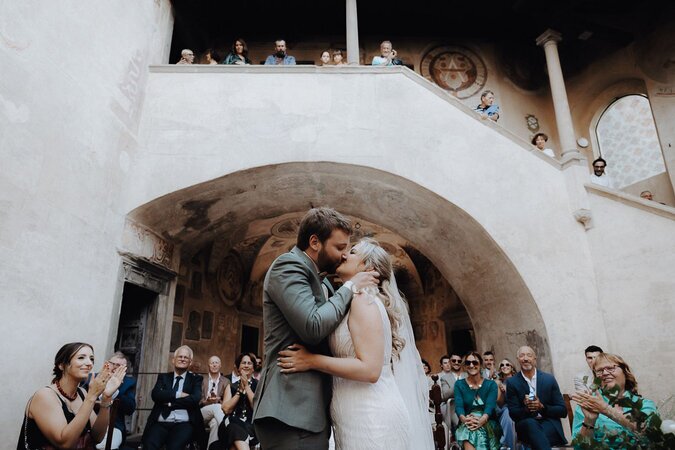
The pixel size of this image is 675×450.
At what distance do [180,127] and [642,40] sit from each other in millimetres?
10214

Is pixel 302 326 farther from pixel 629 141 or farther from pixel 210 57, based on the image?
pixel 629 141

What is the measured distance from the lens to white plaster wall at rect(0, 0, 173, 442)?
17.2 feet

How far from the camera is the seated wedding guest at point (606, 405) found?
106 inches

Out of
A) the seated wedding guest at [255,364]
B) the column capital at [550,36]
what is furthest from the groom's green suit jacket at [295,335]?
the column capital at [550,36]

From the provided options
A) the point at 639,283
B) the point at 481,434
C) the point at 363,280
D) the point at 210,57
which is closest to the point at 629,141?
the point at 639,283

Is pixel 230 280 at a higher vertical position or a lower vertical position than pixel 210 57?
lower

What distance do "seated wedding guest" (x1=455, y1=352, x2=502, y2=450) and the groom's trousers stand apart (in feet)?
12.4

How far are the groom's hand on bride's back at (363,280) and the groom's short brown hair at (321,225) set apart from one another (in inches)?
8.0

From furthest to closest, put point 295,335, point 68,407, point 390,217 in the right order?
point 390,217 → point 68,407 → point 295,335

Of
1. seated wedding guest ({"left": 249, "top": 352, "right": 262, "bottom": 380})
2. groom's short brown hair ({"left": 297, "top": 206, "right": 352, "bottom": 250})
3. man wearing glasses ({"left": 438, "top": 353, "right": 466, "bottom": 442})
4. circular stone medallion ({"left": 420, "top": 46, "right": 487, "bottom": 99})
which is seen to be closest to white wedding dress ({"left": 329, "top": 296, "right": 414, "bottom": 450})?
groom's short brown hair ({"left": 297, "top": 206, "right": 352, "bottom": 250})

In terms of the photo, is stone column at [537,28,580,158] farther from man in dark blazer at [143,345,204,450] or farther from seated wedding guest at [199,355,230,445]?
man in dark blazer at [143,345,204,450]

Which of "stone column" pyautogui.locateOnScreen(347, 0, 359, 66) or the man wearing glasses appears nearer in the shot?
→ the man wearing glasses

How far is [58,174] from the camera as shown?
5918mm

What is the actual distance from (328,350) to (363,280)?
0.34m
